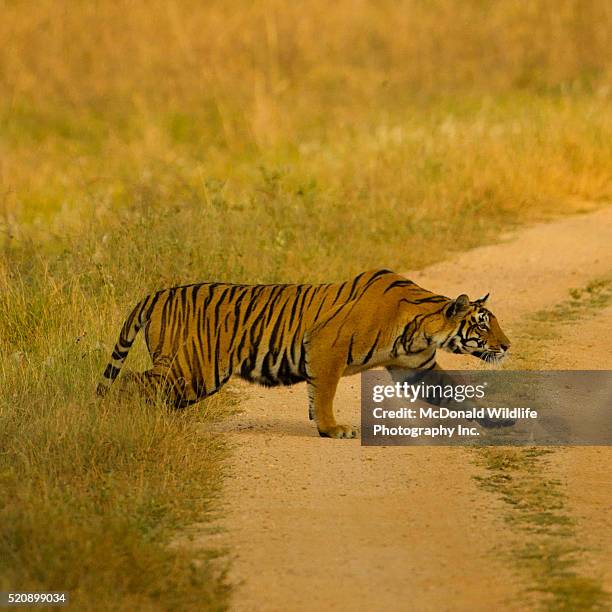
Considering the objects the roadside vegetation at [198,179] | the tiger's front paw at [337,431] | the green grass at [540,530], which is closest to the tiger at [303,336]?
the tiger's front paw at [337,431]

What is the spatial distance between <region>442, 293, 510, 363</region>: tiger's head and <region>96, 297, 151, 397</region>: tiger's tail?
1.46 metres

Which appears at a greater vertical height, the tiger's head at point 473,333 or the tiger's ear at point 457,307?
the tiger's ear at point 457,307

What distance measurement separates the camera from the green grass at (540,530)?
482 cm

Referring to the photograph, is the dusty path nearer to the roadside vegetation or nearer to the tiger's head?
the roadside vegetation

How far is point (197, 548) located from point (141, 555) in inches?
15.2

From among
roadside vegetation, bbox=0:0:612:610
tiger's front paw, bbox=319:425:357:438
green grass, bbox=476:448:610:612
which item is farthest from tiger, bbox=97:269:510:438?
green grass, bbox=476:448:610:612

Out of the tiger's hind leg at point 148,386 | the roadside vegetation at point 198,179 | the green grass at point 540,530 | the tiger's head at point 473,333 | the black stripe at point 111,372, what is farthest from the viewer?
the black stripe at point 111,372

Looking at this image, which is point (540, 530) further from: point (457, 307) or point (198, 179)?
point (198, 179)

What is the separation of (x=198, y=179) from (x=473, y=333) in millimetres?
7568

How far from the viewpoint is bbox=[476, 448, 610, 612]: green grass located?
4.82 meters

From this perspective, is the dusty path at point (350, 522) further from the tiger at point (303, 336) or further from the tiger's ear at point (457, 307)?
the tiger's ear at point (457, 307)

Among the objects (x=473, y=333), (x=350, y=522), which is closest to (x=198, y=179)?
(x=473, y=333)

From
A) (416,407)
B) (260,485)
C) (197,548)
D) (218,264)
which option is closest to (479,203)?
(218,264)

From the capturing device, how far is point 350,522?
566cm
